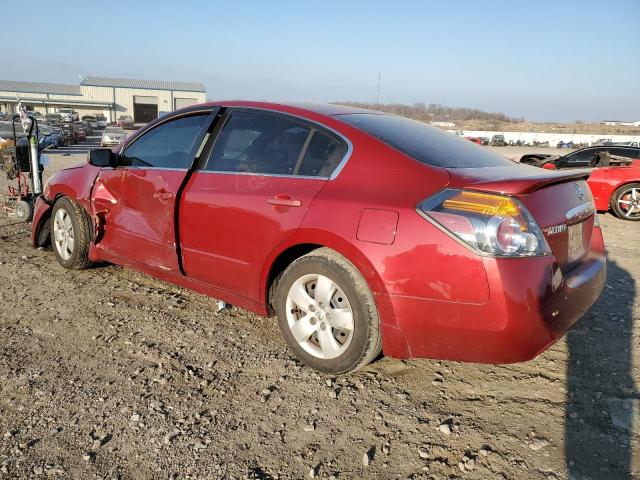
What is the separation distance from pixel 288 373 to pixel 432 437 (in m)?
0.96

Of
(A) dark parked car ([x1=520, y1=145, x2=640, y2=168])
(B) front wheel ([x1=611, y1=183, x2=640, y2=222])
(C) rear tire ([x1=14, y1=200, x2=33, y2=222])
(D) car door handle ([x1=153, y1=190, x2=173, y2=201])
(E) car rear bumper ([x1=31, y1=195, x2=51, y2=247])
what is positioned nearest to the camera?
(D) car door handle ([x1=153, y1=190, x2=173, y2=201])

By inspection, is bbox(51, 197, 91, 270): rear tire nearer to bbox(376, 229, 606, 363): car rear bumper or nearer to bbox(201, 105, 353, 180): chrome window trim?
bbox(201, 105, 353, 180): chrome window trim

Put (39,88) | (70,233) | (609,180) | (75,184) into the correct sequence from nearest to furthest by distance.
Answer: (75,184)
(70,233)
(609,180)
(39,88)

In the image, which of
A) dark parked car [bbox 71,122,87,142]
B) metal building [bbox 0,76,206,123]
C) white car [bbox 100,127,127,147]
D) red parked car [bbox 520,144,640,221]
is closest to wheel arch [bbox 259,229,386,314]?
red parked car [bbox 520,144,640,221]

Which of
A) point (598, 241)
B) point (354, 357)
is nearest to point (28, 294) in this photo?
point (354, 357)

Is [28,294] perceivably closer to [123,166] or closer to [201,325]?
[123,166]

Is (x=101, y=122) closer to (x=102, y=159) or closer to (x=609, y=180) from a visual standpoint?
(x=609, y=180)

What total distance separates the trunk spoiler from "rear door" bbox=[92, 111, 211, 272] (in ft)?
6.46

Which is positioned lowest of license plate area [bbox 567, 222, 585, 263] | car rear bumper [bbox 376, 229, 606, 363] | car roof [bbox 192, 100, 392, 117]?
car rear bumper [bbox 376, 229, 606, 363]

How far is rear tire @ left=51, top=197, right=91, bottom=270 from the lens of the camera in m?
4.58

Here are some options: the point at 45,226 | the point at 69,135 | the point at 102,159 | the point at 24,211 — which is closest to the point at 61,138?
the point at 69,135

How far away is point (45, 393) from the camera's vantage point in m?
2.78

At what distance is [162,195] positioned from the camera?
380 cm

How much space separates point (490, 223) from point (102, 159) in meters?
3.20
